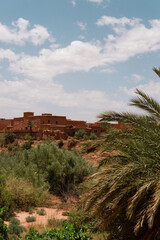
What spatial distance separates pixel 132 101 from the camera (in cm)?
683

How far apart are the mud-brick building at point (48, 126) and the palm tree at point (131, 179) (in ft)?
91.5

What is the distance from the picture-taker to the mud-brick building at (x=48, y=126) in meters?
35.6

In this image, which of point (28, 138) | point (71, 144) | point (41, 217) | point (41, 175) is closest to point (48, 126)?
point (28, 138)

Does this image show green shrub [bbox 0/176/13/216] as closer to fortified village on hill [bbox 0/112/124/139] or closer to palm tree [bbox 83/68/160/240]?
palm tree [bbox 83/68/160/240]

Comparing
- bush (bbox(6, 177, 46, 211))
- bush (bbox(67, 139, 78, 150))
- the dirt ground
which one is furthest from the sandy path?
bush (bbox(67, 139, 78, 150))

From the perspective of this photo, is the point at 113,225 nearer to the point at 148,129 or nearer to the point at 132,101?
the point at 148,129

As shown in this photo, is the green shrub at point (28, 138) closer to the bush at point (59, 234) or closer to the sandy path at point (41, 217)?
the sandy path at point (41, 217)

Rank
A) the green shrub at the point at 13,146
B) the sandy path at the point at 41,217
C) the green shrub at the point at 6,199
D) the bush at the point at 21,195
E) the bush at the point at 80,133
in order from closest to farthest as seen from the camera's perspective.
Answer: the sandy path at the point at 41,217 → the green shrub at the point at 6,199 → the bush at the point at 21,195 → the green shrub at the point at 13,146 → the bush at the point at 80,133

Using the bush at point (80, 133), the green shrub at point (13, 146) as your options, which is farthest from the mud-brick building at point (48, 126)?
the green shrub at point (13, 146)

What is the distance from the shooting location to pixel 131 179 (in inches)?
216

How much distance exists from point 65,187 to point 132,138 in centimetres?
1179

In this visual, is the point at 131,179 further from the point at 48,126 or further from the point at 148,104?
the point at 48,126

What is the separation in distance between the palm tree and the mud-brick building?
27897 millimetres

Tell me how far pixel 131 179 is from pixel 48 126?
31558 millimetres
